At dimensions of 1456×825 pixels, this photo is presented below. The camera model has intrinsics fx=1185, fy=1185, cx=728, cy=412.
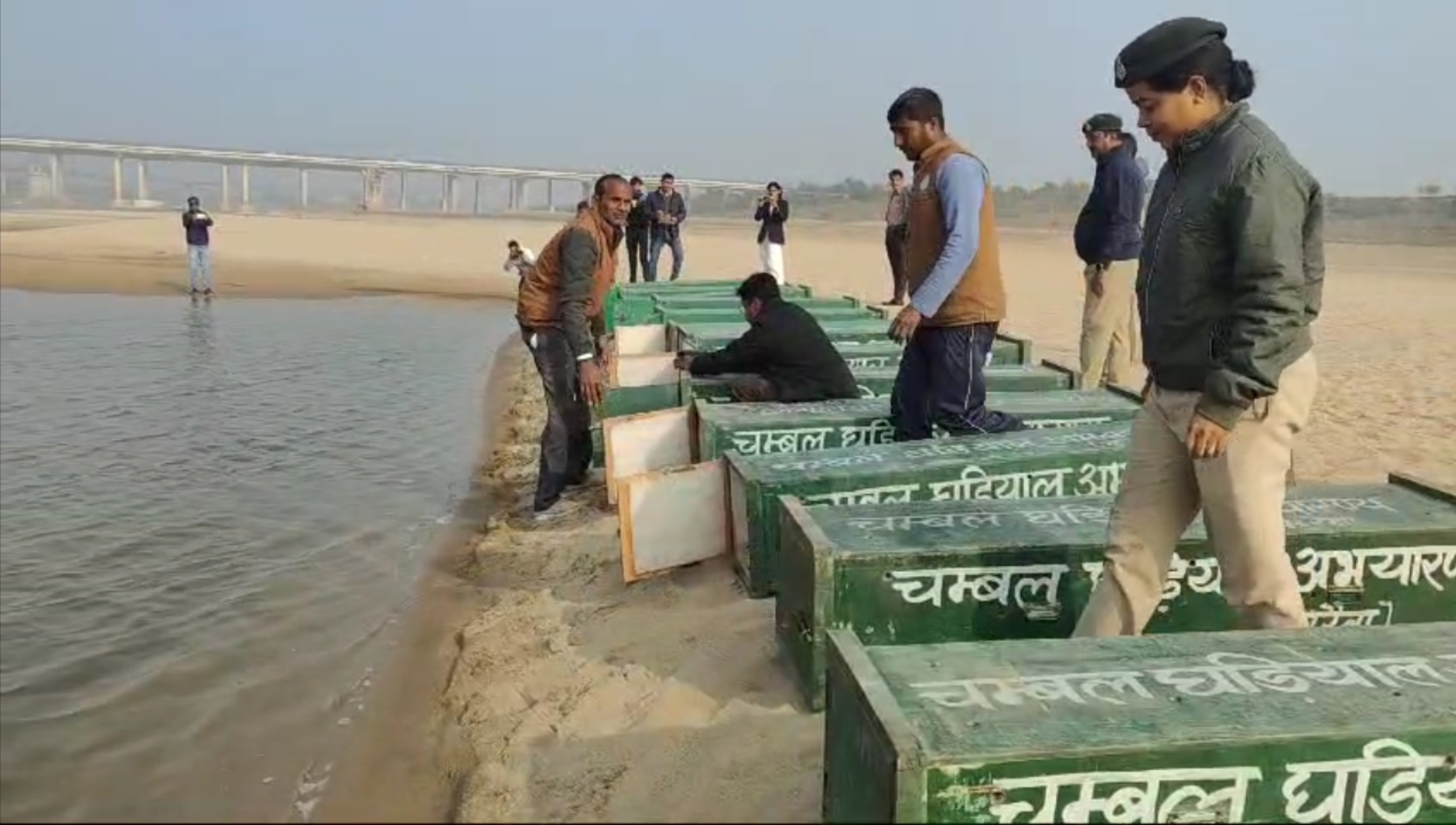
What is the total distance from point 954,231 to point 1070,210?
2412 inches

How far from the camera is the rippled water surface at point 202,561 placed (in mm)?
3879

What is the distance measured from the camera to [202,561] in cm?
625

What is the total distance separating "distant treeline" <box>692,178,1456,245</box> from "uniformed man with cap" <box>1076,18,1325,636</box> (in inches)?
989

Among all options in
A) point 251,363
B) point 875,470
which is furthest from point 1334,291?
point 875,470

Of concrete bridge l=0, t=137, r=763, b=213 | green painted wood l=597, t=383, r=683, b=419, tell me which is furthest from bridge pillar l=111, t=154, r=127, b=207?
green painted wood l=597, t=383, r=683, b=419

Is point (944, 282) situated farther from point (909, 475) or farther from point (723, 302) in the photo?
point (723, 302)

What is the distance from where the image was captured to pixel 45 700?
14.5 feet

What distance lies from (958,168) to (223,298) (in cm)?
2035

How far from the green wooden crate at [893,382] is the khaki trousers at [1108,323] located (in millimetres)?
440

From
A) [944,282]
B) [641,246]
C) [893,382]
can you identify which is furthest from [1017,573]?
[641,246]

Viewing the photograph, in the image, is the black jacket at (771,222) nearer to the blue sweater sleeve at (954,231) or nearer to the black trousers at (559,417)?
the black trousers at (559,417)

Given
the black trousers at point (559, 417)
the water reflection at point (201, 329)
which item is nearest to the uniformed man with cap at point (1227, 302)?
the black trousers at point (559, 417)

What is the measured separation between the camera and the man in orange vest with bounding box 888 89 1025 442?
16.7ft

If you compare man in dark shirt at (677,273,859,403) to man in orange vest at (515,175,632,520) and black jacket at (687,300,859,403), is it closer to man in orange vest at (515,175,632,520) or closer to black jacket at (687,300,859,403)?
black jacket at (687,300,859,403)
